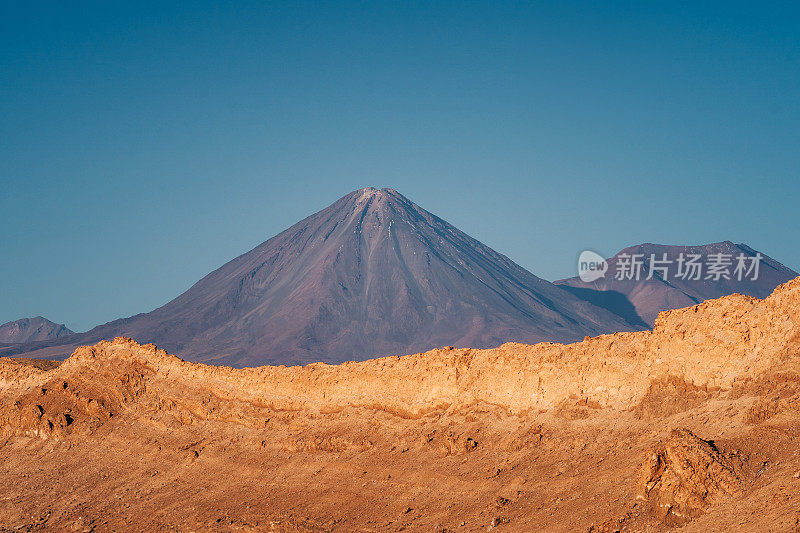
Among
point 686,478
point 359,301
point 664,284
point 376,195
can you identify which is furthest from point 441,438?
point 664,284

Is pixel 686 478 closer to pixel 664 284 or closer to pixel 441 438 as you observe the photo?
pixel 441 438

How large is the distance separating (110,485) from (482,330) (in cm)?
10786

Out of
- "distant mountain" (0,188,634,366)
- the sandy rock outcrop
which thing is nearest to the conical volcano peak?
"distant mountain" (0,188,634,366)

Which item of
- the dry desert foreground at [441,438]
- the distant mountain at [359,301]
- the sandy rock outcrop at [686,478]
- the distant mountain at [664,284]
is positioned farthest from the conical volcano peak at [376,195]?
the sandy rock outcrop at [686,478]

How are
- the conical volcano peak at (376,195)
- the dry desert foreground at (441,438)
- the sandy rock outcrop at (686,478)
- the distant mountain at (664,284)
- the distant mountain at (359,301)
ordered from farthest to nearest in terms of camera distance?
the conical volcano peak at (376,195), the distant mountain at (664,284), the distant mountain at (359,301), the dry desert foreground at (441,438), the sandy rock outcrop at (686,478)

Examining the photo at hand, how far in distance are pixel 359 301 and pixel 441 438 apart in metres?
124

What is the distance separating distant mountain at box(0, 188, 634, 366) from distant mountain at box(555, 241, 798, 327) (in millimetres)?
13352

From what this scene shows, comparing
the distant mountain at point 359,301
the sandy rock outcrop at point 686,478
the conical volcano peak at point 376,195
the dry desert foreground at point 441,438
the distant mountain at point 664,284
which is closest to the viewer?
the sandy rock outcrop at point 686,478

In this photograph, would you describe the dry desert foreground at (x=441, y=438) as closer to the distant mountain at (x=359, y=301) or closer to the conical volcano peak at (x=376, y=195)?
the distant mountain at (x=359, y=301)

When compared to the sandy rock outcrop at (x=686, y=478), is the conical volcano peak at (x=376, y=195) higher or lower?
higher

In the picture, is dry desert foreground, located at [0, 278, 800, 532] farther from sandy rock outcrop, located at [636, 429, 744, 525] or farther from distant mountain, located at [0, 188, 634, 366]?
distant mountain, located at [0, 188, 634, 366]

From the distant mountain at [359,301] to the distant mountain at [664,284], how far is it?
13352mm

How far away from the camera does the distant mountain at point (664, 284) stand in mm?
168250

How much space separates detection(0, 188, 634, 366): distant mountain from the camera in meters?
126
